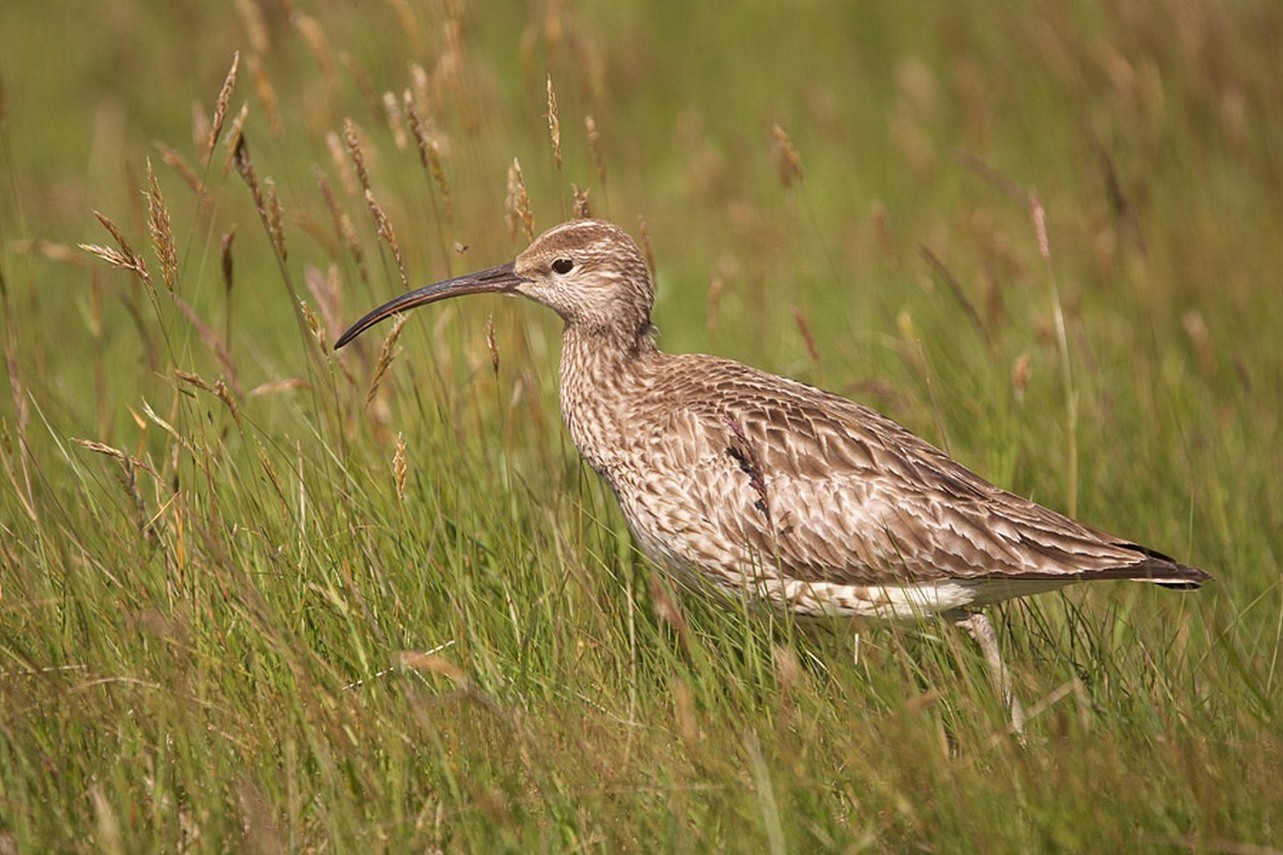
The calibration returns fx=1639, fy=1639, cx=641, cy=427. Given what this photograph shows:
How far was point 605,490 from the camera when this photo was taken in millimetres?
5930

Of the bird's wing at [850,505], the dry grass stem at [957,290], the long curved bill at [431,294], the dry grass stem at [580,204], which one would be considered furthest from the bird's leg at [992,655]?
the long curved bill at [431,294]

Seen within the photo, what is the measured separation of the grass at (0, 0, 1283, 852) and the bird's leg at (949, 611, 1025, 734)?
70mm

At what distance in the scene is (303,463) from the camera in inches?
200

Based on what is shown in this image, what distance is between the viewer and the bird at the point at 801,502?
200 inches

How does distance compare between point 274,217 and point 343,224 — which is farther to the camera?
point 343,224

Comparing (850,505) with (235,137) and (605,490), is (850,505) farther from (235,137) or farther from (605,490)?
(235,137)

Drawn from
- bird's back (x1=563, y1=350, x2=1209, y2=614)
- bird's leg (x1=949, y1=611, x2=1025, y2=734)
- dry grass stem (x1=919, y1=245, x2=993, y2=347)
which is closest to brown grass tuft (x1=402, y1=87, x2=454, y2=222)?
bird's back (x1=563, y1=350, x2=1209, y2=614)

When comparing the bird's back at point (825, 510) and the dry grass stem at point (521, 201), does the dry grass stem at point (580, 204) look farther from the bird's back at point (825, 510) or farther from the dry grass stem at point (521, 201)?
the bird's back at point (825, 510)

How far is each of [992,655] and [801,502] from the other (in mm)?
786

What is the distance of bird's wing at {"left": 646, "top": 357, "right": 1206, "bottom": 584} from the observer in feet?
16.6

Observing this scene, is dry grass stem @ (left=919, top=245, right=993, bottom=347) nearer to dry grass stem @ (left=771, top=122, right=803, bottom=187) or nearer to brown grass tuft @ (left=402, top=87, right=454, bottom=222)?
dry grass stem @ (left=771, top=122, right=803, bottom=187)

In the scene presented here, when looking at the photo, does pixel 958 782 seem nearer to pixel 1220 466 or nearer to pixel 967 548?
pixel 967 548

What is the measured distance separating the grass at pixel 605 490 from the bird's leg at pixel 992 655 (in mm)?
70

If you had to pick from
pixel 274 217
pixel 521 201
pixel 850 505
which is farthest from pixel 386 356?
pixel 850 505
